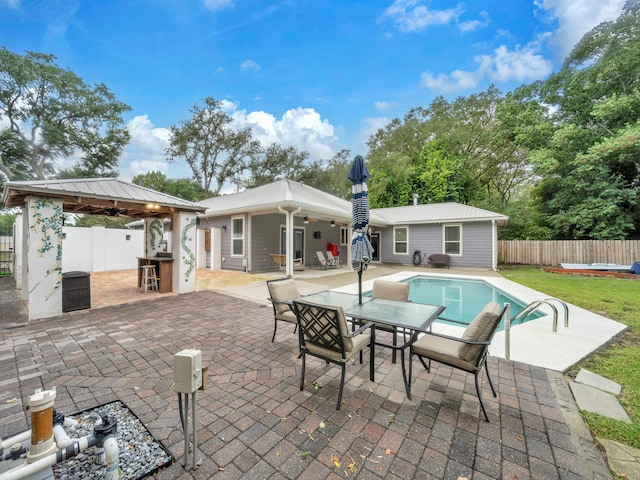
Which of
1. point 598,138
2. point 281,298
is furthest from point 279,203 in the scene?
point 598,138

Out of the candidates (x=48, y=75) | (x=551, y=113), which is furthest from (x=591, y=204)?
(x=48, y=75)

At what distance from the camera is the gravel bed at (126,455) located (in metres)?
1.71

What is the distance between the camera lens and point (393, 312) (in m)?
3.12

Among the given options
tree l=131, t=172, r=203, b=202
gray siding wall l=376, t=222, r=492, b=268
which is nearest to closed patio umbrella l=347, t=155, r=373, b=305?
gray siding wall l=376, t=222, r=492, b=268

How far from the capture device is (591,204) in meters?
13.4

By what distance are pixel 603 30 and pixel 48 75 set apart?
3129 cm

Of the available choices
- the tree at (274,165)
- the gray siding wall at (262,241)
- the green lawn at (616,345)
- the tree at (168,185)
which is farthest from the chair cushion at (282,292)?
the tree at (168,185)

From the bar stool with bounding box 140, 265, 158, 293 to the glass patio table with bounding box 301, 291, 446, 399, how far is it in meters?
5.73

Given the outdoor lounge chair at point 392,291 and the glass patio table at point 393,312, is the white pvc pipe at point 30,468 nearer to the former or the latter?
the glass patio table at point 393,312

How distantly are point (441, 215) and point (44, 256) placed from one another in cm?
1530

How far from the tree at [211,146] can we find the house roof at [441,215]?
15729 mm

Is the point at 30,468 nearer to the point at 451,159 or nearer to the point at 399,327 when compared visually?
the point at 399,327

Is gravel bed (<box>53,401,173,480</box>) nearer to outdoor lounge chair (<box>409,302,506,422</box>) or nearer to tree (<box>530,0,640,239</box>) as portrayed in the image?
outdoor lounge chair (<box>409,302,506,422</box>)

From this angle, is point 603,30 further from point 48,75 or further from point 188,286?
point 48,75
